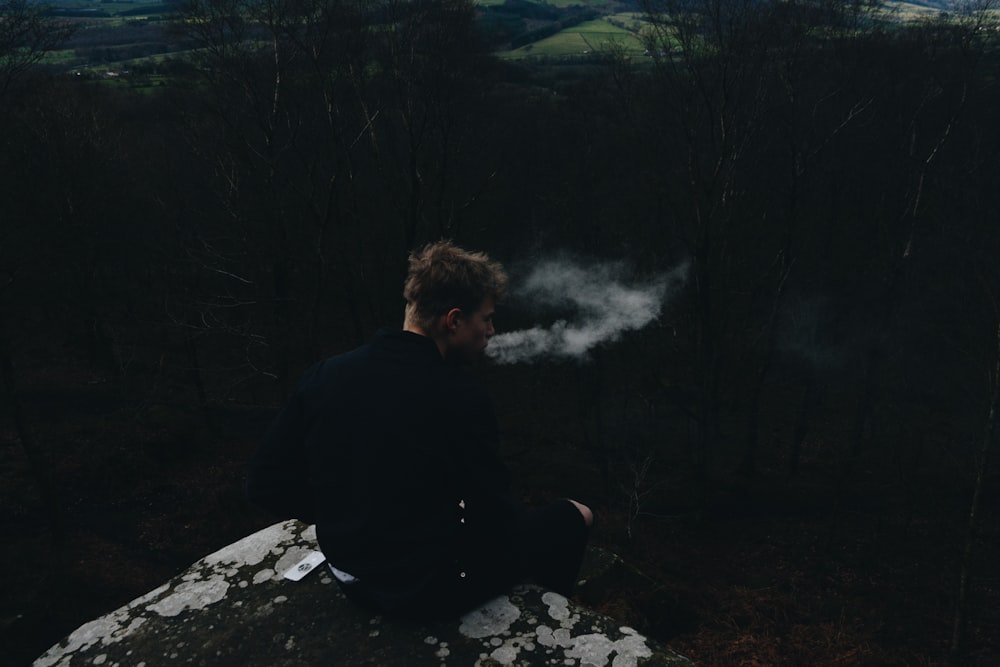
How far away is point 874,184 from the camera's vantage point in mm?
22516

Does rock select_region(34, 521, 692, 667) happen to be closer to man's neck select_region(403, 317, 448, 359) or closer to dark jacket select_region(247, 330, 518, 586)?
dark jacket select_region(247, 330, 518, 586)

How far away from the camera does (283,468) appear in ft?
8.59

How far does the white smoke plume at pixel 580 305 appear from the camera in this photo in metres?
21.5

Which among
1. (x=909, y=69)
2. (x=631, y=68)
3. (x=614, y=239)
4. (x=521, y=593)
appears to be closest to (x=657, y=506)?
(x=614, y=239)

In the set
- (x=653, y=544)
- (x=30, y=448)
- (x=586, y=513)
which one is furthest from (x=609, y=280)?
(x=586, y=513)

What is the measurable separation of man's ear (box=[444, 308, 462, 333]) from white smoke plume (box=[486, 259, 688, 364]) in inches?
763

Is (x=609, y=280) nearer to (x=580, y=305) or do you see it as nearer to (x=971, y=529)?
(x=580, y=305)

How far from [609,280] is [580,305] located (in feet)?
4.70

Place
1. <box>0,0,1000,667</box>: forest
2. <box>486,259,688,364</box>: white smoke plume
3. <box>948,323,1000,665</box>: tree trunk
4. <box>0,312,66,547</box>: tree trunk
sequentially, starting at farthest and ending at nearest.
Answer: <box>486,259,688,364</box>: white smoke plume, <box>0,0,1000,667</box>: forest, <box>0,312,66,547</box>: tree trunk, <box>948,323,1000,665</box>: tree trunk

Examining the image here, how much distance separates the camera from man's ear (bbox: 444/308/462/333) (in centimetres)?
254

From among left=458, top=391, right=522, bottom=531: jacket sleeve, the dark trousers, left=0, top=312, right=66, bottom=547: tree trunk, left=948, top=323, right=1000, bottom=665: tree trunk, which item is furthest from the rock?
left=0, top=312, right=66, bottom=547: tree trunk

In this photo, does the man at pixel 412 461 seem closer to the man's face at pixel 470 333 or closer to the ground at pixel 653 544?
the man's face at pixel 470 333

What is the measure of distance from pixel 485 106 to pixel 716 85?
30.2 ft

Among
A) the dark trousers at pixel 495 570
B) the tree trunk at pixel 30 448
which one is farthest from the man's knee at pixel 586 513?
the tree trunk at pixel 30 448
